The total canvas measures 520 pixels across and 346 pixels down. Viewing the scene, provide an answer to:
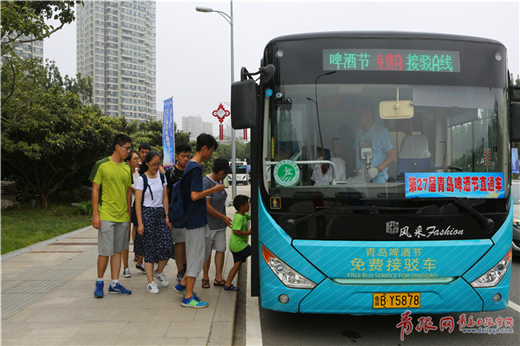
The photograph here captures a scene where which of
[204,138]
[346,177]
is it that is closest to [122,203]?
[204,138]

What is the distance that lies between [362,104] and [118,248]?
3.40 meters

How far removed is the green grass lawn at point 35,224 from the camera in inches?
388

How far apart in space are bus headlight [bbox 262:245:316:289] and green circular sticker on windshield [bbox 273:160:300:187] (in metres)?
0.68

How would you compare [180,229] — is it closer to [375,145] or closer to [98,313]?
[98,313]

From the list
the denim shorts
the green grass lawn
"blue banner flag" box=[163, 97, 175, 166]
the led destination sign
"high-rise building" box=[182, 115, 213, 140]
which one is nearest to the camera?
the led destination sign

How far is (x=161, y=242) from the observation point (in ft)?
18.5

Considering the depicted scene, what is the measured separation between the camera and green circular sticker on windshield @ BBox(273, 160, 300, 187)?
13.2 feet

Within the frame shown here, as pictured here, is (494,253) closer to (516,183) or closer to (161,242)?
(161,242)

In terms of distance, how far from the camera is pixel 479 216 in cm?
391

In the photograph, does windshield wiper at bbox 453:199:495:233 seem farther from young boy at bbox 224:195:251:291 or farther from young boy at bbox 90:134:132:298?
young boy at bbox 90:134:132:298

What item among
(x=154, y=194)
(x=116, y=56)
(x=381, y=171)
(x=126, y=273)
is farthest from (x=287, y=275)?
(x=116, y=56)

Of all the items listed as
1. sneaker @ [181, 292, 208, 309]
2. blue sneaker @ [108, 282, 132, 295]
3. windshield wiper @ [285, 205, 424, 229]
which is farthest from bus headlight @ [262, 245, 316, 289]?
blue sneaker @ [108, 282, 132, 295]

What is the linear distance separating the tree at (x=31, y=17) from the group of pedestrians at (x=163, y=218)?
251 inches

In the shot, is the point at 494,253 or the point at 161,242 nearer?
the point at 494,253
